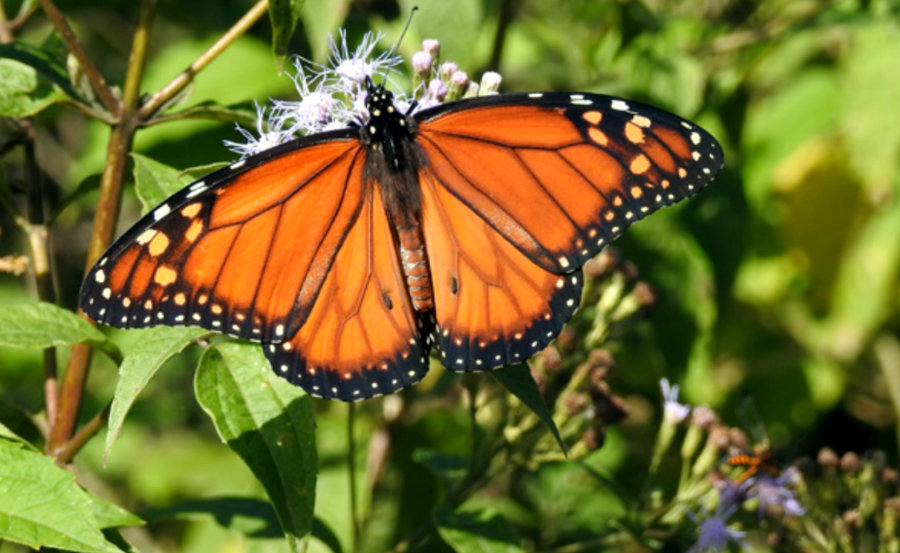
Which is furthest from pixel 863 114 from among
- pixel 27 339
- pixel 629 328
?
pixel 27 339

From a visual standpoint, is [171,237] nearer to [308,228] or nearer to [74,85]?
[308,228]

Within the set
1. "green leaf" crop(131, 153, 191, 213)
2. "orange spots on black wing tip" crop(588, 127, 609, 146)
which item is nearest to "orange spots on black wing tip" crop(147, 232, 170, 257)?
"green leaf" crop(131, 153, 191, 213)

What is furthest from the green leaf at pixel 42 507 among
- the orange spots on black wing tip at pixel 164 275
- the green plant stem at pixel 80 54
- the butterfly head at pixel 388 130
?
the butterfly head at pixel 388 130

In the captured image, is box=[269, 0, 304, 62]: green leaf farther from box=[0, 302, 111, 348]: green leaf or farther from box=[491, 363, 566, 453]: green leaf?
box=[491, 363, 566, 453]: green leaf

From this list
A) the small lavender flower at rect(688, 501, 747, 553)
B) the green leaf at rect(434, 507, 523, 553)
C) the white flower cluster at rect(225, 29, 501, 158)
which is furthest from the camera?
the small lavender flower at rect(688, 501, 747, 553)

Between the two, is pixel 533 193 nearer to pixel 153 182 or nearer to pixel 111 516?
pixel 153 182

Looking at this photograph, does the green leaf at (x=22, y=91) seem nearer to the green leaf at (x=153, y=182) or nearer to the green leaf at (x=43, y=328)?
the green leaf at (x=153, y=182)

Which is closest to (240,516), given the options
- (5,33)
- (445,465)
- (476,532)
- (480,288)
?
(445,465)
